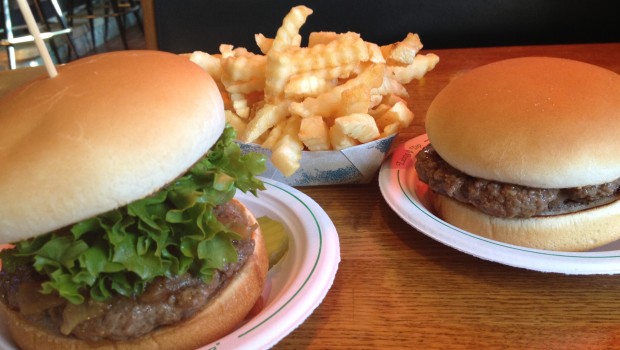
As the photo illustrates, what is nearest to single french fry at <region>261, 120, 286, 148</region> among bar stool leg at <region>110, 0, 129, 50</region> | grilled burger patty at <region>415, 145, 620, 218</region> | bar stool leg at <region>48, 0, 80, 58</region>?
grilled burger patty at <region>415, 145, 620, 218</region>

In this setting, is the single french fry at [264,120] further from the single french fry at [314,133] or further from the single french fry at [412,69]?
the single french fry at [412,69]

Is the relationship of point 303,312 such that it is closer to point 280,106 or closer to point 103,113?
point 103,113

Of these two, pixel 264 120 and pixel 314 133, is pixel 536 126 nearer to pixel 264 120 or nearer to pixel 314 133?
pixel 314 133

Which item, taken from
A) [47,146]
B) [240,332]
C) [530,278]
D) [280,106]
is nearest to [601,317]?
[530,278]

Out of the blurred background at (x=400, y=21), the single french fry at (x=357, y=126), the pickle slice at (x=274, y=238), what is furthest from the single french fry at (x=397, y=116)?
the blurred background at (x=400, y=21)

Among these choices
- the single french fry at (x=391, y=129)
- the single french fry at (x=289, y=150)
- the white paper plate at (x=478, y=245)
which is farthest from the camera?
the single french fry at (x=391, y=129)

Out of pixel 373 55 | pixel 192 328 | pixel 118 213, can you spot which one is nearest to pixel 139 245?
pixel 118 213

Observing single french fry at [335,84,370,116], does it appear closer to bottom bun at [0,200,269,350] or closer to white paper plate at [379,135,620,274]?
white paper plate at [379,135,620,274]
